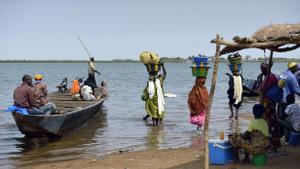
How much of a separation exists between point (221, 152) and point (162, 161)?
54.2 inches

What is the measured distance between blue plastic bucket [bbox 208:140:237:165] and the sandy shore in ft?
0.37

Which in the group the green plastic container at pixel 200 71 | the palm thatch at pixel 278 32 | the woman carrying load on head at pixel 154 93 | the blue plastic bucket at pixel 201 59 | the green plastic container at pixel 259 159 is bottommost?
the green plastic container at pixel 259 159

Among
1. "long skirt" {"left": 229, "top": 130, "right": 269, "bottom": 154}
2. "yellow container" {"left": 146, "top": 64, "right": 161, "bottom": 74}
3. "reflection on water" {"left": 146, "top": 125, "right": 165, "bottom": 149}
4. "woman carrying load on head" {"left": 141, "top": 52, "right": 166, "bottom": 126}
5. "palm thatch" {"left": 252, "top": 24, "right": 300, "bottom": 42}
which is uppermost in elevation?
"palm thatch" {"left": 252, "top": 24, "right": 300, "bottom": 42}

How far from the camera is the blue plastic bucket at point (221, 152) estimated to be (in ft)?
21.7

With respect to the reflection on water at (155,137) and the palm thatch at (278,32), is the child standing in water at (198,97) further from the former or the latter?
the palm thatch at (278,32)

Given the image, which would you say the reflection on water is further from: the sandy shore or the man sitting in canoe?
the man sitting in canoe

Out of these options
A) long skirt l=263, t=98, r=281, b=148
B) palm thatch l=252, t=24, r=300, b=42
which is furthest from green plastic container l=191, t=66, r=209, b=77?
palm thatch l=252, t=24, r=300, b=42

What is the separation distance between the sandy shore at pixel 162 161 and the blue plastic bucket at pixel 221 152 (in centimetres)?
11

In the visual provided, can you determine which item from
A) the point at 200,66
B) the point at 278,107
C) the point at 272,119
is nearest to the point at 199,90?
the point at 200,66

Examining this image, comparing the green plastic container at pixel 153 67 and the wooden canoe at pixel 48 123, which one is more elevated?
Answer: the green plastic container at pixel 153 67

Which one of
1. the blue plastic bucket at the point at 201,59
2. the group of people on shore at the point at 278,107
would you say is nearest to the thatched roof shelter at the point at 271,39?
the group of people on shore at the point at 278,107

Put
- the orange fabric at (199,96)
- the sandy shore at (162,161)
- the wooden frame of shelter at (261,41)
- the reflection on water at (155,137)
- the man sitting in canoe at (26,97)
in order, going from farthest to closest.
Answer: the orange fabric at (199,96) → the reflection on water at (155,137) → the man sitting in canoe at (26,97) → the sandy shore at (162,161) → the wooden frame of shelter at (261,41)

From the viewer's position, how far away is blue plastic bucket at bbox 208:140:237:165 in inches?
261

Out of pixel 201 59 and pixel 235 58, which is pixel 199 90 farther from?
pixel 235 58
